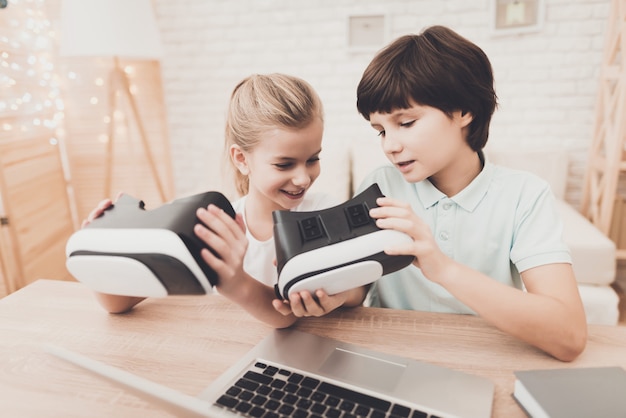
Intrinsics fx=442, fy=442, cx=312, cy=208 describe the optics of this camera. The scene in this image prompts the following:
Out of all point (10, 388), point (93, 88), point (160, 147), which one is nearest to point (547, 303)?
point (10, 388)

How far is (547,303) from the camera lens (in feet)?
2.35

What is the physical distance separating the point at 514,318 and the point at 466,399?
177mm

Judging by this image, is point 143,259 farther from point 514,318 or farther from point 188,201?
point 514,318

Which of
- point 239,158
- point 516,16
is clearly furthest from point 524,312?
point 516,16

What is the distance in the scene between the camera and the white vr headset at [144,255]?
46 centimetres

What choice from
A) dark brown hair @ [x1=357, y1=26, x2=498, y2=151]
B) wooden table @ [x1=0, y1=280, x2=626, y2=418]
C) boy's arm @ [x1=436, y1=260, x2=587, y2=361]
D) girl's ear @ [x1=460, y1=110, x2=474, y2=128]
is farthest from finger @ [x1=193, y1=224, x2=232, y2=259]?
girl's ear @ [x1=460, y1=110, x2=474, y2=128]

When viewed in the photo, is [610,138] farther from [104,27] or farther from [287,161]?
[104,27]

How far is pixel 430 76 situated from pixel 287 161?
328 mm

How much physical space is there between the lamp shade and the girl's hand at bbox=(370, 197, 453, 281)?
1.95 meters

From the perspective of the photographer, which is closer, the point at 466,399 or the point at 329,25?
the point at 466,399

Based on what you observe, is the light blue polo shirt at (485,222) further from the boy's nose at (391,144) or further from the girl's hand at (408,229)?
the girl's hand at (408,229)

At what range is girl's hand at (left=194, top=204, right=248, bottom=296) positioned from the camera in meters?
0.51

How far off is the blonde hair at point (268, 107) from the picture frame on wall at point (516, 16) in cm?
174

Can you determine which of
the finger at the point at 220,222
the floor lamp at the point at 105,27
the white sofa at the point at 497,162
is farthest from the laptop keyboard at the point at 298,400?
the floor lamp at the point at 105,27
